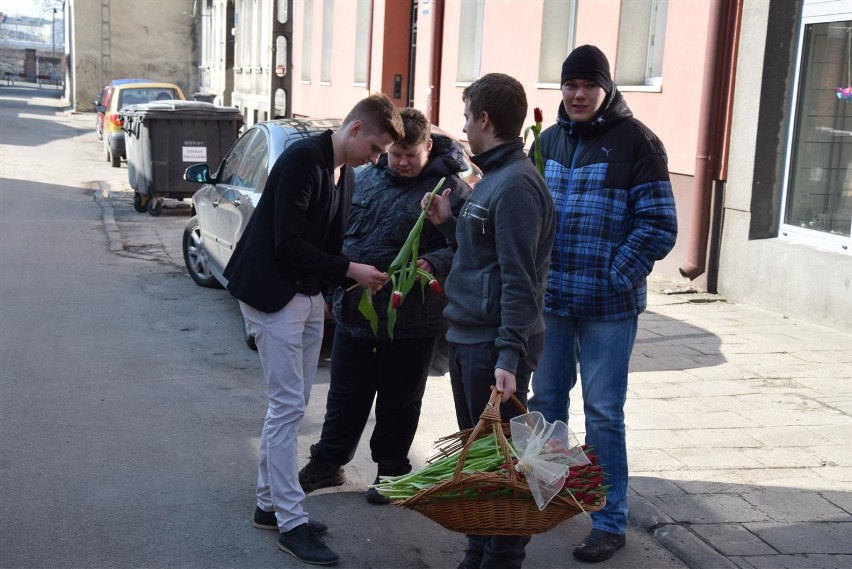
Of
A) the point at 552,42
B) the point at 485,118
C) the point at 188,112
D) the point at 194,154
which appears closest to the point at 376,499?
the point at 485,118

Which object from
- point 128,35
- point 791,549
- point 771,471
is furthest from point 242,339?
point 128,35

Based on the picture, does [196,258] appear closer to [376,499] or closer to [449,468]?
[376,499]

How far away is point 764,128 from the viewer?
9.50 m

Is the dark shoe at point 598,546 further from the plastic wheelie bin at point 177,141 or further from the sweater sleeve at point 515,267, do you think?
the plastic wheelie bin at point 177,141

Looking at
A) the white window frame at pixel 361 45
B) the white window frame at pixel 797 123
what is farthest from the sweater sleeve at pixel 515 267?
the white window frame at pixel 361 45

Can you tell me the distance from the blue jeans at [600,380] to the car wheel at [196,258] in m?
6.29

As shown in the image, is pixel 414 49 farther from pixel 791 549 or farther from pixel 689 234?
pixel 791 549

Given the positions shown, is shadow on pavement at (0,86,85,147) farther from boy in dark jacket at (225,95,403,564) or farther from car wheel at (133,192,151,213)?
boy in dark jacket at (225,95,403,564)

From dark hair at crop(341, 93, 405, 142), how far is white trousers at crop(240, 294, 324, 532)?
2.57 ft

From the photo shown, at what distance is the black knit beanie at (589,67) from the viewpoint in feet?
13.7

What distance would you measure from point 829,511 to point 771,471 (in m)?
0.55

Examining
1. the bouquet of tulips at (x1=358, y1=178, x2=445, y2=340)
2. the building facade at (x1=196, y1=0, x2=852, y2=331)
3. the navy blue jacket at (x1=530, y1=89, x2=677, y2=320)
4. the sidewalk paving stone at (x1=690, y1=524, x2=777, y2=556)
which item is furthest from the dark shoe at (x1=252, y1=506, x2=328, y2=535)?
the building facade at (x1=196, y1=0, x2=852, y2=331)

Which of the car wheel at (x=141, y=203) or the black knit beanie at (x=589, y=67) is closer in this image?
the black knit beanie at (x=589, y=67)

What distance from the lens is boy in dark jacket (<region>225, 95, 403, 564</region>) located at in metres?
4.12
